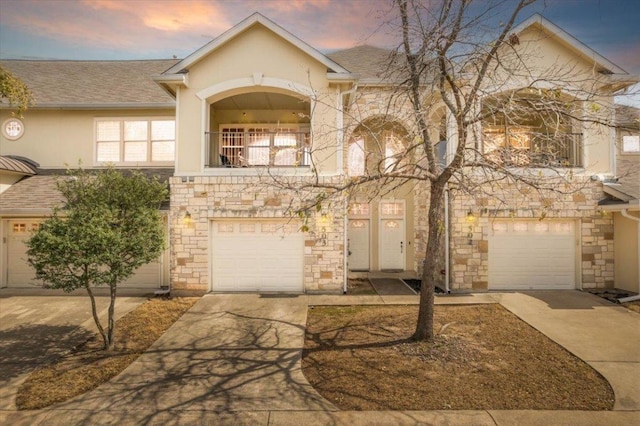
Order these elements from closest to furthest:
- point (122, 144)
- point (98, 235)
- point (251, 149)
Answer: point (98, 235) → point (251, 149) → point (122, 144)

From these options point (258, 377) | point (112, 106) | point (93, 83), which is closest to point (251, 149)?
point (112, 106)

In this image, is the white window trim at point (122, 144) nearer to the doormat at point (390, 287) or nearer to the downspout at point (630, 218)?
the doormat at point (390, 287)

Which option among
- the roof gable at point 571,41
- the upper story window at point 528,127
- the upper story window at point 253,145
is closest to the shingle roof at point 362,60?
the upper story window at point 253,145

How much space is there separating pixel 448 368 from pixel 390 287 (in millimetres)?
5329

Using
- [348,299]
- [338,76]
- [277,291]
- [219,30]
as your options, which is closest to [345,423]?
[348,299]

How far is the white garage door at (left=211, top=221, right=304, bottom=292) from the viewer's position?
10.0 meters

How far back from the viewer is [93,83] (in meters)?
13.0

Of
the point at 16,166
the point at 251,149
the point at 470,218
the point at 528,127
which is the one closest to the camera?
the point at 528,127

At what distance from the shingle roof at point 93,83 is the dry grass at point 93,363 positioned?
24.2ft

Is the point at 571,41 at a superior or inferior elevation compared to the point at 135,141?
superior

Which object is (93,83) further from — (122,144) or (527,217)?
(527,217)

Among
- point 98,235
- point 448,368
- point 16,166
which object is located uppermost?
point 16,166

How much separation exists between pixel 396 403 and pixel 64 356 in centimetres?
586

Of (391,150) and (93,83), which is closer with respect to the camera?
(93,83)
